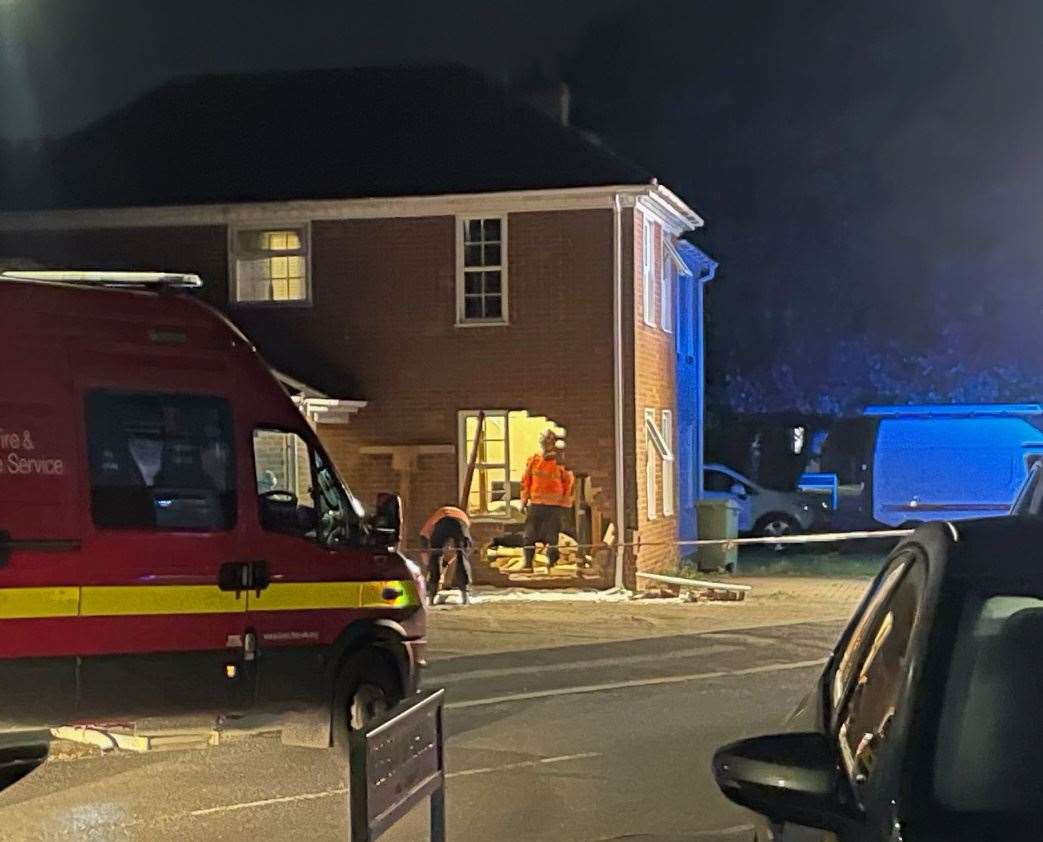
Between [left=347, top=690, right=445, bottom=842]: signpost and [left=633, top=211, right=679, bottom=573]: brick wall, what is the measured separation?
49.9 feet

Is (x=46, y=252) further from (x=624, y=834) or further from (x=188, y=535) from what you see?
(x=624, y=834)

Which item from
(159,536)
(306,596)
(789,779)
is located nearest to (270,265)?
(306,596)

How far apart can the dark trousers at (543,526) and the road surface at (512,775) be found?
22.1 feet

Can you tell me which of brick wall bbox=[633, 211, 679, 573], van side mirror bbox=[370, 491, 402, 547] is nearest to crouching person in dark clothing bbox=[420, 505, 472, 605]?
brick wall bbox=[633, 211, 679, 573]

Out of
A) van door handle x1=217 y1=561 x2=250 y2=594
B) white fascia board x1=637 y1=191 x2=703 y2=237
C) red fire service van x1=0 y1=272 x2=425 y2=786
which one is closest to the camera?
red fire service van x1=0 y1=272 x2=425 y2=786

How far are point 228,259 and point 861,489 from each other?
12.4m

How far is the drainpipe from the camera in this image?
2127 cm

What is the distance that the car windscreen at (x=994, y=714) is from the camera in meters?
3.02

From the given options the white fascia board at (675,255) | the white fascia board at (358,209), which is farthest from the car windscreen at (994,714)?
the white fascia board at (675,255)

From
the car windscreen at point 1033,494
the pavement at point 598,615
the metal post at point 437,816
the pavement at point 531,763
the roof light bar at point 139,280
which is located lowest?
the pavement at point 598,615

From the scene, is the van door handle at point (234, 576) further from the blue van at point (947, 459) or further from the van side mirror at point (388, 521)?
the blue van at point (947, 459)

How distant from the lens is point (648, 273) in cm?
2261

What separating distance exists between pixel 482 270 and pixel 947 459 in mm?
9794

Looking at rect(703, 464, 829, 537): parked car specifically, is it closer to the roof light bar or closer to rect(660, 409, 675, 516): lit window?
rect(660, 409, 675, 516): lit window
